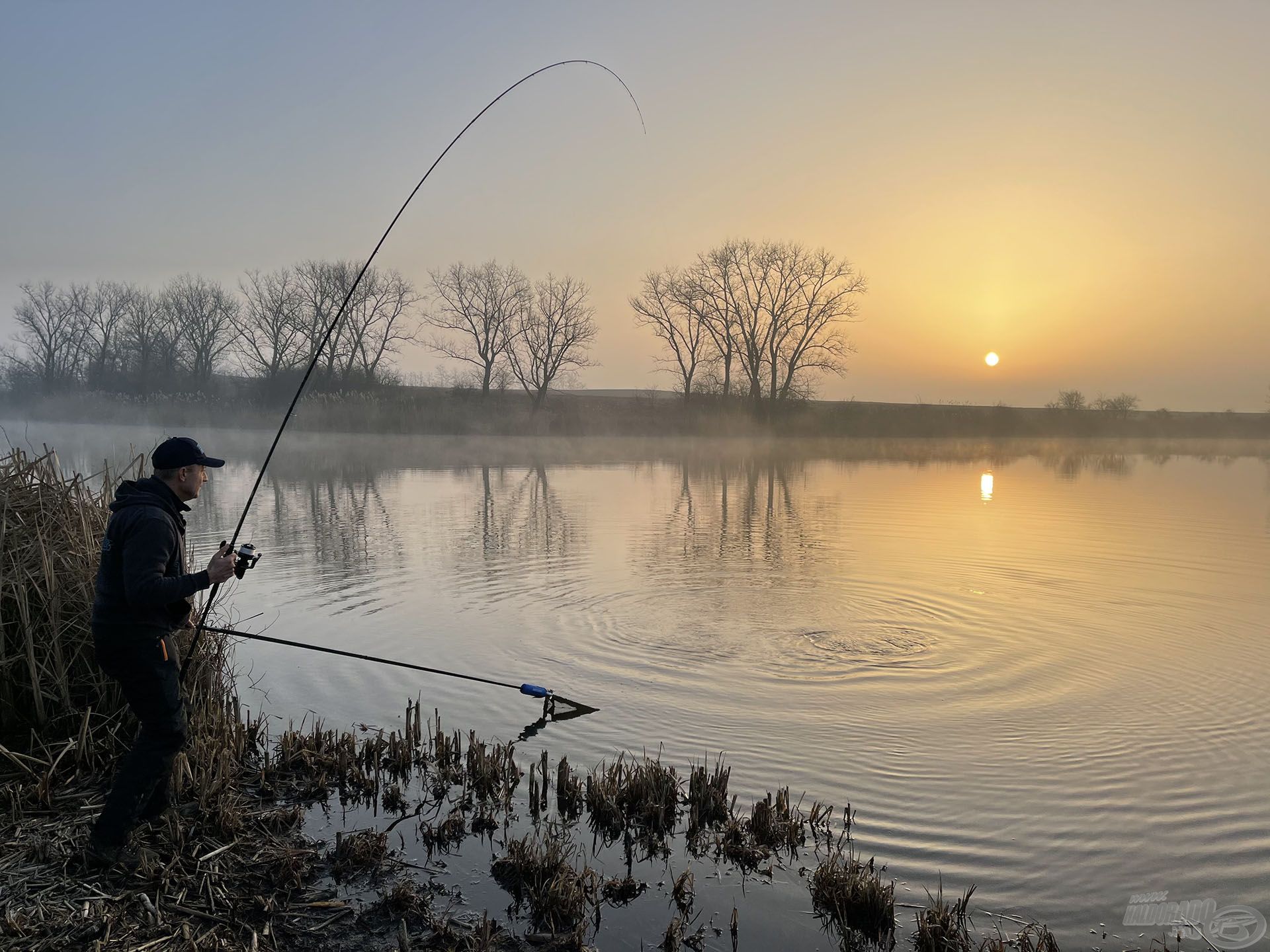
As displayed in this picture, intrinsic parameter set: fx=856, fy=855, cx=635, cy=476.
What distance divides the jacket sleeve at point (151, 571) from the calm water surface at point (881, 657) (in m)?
2.14

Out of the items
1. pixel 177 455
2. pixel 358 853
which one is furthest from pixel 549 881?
pixel 177 455

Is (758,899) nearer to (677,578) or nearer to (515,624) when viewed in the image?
(515,624)

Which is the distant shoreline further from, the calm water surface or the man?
the man

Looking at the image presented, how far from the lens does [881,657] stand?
9.13 meters

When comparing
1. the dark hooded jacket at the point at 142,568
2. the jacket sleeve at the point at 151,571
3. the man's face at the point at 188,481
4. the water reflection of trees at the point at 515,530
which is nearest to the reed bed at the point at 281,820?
the dark hooded jacket at the point at 142,568

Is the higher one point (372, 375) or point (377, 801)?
point (372, 375)

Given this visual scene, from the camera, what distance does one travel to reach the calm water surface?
5.27 metres

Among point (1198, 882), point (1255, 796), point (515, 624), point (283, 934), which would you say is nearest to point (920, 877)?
point (1198, 882)

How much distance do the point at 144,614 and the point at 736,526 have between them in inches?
622

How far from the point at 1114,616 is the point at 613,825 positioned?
8.60m

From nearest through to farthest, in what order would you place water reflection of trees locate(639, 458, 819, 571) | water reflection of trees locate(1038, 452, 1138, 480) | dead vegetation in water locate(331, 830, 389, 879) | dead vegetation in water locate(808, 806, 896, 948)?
dead vegetation in water locate(808, 806, 896, 948)
dead vegetation in water locate(331, 830, 389, 879)
water reflection of trees locate(639, 458, 819, 571)
water reflection of trees locate(1038, 452, 1138, 480)

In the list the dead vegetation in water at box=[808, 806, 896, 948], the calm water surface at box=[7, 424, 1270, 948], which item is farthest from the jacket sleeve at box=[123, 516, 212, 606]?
the dead vegetation in water at box=[808, 806, 896, 948]

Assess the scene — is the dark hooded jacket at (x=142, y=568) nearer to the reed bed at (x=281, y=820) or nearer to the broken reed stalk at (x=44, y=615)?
the reed bed at (x=281, y=820)

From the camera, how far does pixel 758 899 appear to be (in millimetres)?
4461
